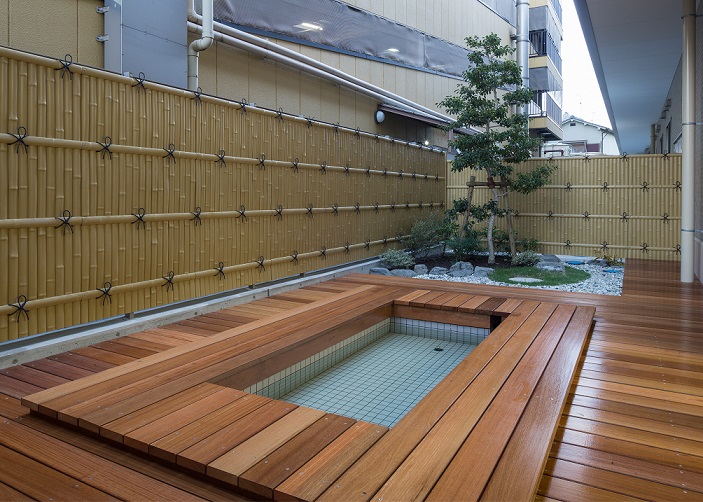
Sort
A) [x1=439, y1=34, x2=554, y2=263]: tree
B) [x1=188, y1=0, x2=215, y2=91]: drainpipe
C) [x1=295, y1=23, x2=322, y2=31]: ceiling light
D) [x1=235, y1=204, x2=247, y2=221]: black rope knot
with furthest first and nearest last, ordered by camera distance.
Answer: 1. [x1=439, y1=34, x2=554, y2=263]: tree
2. [x1=295, y1=23, x2=322, y2=31]: ceiling light
3. [x1=188, y1=0, x2=215, y2=91]: drainpipe
4. [x1=235, y1=204, x2=247, y2=221]: black rope knot

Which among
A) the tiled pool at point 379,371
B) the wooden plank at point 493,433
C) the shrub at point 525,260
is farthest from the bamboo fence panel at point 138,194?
the shrub at point 525,260

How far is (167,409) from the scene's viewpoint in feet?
9.43

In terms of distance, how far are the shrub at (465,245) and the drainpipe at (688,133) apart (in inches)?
149

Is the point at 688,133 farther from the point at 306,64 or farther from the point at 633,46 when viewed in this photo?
the point at 306,64

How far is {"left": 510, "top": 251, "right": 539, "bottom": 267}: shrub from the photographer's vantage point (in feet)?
32.5

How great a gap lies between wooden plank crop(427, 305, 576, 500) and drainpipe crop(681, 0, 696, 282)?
4810mm

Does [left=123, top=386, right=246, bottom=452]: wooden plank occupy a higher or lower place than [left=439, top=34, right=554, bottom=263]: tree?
lower

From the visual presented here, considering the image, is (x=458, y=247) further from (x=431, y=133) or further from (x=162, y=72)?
(x=162, y=72)

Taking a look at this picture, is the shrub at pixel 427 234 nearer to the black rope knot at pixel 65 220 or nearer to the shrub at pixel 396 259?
the shrub at pixel 396 259

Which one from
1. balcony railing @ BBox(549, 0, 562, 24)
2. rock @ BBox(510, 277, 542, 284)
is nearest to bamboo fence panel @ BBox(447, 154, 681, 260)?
rock @ BBox(510, 277, 542, 284)

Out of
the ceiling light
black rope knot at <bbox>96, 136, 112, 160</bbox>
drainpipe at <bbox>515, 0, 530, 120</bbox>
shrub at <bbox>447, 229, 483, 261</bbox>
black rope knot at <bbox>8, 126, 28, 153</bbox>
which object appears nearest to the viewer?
black rope knot at <bbox>8, 126, 28, 153</bbox>

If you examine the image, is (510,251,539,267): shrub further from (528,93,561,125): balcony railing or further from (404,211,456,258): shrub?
(528,93,561,125): balcony railing

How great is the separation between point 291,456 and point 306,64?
7.26 metres

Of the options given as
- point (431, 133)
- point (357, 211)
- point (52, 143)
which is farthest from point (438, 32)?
point (52, 143)
